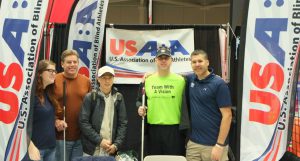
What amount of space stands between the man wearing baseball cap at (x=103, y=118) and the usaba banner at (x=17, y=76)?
26.9 inches

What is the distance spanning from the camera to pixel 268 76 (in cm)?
224

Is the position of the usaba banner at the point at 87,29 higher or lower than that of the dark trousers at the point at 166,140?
higher

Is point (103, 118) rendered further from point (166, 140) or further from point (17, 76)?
point (17, 76)

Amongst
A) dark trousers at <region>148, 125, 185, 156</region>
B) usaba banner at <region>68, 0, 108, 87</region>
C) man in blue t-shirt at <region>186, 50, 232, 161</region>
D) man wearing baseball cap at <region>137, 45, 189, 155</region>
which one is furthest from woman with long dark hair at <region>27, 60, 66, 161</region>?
usaba banner at <region>68, 0, 108, 87</region>

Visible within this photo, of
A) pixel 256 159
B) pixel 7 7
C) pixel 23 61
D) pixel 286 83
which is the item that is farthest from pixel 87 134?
pixel 286 83

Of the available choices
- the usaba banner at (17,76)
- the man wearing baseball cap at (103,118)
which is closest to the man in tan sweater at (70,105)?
the man wearing baseball cap at (103,118)

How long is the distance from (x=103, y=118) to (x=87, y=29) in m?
1.36

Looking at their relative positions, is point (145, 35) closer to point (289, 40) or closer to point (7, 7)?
point (7, 7)

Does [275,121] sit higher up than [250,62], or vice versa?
[250,62]

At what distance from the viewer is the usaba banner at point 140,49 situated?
175 inches

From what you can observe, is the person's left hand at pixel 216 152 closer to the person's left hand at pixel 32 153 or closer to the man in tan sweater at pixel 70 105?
the man in tan sweater at pixel 70 105

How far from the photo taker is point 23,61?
8.20 feet

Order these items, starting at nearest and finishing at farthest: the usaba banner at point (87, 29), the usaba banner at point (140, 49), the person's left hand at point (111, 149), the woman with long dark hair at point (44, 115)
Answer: the woman with long dark hair at point (44, 115), the person's left hand at point (111, 149), the usaba banner at point (87, 29), the usaba banner at point (140, 49)

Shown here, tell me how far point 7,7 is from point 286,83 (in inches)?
74.9
